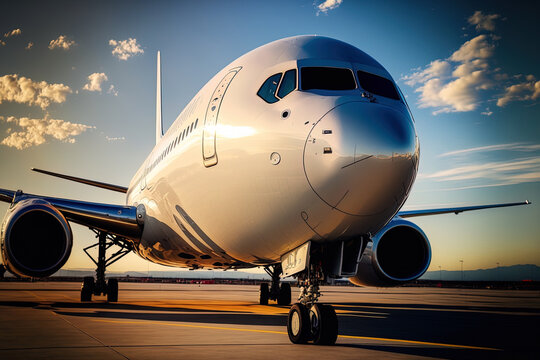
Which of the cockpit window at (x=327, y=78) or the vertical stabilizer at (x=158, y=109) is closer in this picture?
the cockpit window at (x=327, y=78)

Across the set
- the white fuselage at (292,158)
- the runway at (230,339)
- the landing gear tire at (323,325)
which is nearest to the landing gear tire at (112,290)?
the runway at (230,339)

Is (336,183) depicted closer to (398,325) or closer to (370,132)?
(370,132)

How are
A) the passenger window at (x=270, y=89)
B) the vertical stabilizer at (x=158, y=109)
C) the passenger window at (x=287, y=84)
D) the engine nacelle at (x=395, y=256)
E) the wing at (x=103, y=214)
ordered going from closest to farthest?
the passenger window at (x=287, y=84) → the passenger window at (x=270, y=89) → the engine nacelle at (x=395, y=256) → the wing at (x=103, y=214) → the vertical stabilizer at (x=158, y=109)

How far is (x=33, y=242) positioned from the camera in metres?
10.4

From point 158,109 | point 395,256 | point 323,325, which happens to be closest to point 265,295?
point 395,256

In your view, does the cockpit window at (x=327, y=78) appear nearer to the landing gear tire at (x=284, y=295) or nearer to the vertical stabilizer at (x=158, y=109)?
the landing gear tire at (x=284, y=295)

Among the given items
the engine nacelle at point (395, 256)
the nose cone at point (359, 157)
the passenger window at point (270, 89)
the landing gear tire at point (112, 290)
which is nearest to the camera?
the nose cone at point (359, 157)

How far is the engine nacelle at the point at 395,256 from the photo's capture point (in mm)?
9461

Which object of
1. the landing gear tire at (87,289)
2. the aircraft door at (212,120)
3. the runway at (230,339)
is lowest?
the landing gear tire at (87,289)

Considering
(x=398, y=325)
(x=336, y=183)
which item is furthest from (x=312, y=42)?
(x=398, y=325)

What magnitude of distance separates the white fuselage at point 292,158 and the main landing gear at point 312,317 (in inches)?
20.2

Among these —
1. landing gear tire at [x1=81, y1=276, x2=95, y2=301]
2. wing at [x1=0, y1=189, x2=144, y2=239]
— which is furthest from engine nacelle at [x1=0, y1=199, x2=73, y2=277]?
landing gear tire at [x1=81, y1=276, x2=95, y2=301]

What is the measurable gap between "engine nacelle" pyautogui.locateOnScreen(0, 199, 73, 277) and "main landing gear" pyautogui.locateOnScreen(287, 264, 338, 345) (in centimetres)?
549

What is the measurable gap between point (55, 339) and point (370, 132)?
4.57 metres
